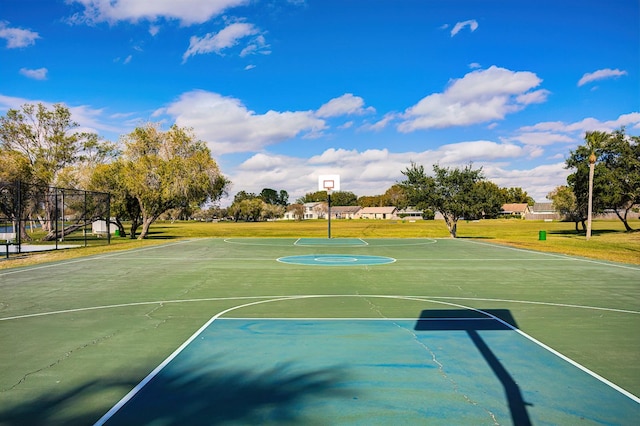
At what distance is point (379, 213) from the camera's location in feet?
484

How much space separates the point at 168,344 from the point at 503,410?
15.8 ft

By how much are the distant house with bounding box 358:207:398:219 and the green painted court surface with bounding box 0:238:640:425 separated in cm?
13131

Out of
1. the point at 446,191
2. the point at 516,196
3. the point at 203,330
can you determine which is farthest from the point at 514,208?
the point at 203,330

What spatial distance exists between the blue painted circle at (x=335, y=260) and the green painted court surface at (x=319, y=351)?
176 inches

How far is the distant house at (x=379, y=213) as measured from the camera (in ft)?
473

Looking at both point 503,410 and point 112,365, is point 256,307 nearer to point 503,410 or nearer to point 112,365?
point 112,365

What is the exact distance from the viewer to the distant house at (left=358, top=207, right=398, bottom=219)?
14412 cm

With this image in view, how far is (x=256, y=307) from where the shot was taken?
9781 millimetres

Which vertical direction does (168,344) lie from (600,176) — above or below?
below

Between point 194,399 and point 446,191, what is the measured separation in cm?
3094

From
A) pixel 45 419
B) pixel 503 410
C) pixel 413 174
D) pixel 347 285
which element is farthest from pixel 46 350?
pixel 413 174

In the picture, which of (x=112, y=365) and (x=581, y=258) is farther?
(x=581, y=258)

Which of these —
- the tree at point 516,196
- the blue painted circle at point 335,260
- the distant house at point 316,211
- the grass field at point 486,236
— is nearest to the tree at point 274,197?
the distant house at point 316,211

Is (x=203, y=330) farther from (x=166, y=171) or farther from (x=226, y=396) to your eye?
(x=166, y=171)
